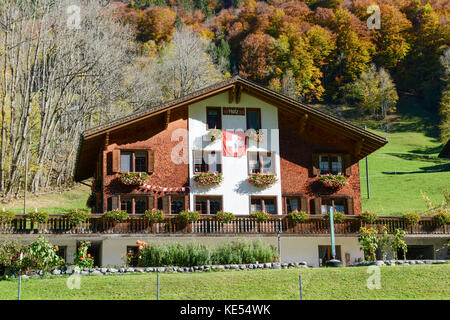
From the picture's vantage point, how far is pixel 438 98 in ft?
344

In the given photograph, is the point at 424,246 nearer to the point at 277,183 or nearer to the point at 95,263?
the point at 277,183

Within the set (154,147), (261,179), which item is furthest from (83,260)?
(261,179)

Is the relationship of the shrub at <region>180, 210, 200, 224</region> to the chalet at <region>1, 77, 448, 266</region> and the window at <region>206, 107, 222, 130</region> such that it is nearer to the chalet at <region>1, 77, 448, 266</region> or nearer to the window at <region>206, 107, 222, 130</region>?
the chalet at <region>1, 77, 448, 266</region>

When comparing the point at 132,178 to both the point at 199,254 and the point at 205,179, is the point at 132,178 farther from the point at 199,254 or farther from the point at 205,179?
the point at 199,254

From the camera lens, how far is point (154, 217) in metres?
30.1

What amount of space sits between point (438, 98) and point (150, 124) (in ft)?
266

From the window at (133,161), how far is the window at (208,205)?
3.07m

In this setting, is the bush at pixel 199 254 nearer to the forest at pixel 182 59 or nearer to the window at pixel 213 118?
the window at pixel 213 118

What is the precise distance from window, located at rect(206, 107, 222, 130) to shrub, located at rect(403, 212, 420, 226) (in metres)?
10.1

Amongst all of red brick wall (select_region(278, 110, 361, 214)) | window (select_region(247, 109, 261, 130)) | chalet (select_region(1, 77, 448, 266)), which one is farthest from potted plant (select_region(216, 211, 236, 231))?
window (select_region(247, 109, 261, 130))

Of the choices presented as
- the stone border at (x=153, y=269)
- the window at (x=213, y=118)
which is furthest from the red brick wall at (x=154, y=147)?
the stone border at (x=153, y=269)

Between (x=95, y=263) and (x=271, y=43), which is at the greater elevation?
(x=271, y=43)

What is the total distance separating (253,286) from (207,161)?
12286 millimetres
